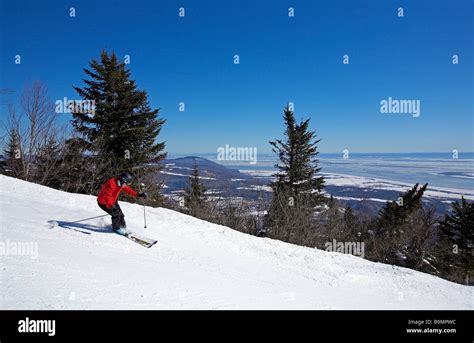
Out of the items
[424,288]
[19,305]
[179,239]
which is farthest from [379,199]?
[19,305]

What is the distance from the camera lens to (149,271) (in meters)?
7.14

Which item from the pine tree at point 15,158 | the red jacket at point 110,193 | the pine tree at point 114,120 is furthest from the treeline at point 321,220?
the red jacket at point 110,193

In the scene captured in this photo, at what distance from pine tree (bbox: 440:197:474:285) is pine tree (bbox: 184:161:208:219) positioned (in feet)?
93.5

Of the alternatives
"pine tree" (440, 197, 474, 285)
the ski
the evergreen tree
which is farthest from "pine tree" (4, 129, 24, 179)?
"pine tree" (440, 197, 474, 285)

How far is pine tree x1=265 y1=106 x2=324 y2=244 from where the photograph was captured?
23859 millimetres

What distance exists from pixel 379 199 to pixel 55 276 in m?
94.3

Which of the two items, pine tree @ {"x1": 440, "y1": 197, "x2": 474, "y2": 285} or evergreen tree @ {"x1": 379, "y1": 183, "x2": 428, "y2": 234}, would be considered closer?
pine tree @ {"x1": 440, "y1": 197, "x2": 474, "y2": 285}

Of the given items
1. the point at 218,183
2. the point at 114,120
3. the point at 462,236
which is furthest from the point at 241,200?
the point at 462,236

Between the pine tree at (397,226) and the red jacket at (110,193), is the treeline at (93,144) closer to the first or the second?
the red jacket at (110,193)

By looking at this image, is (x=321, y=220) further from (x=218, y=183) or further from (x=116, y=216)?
(x=116, y=216)

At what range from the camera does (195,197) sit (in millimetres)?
30109

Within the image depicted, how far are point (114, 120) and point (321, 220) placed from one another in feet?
70.3

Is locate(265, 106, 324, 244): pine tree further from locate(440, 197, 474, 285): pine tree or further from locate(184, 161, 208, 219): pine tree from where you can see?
locate(440, 197, 474, 285): pine tree

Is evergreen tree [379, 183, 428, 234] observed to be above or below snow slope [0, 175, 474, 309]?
below
